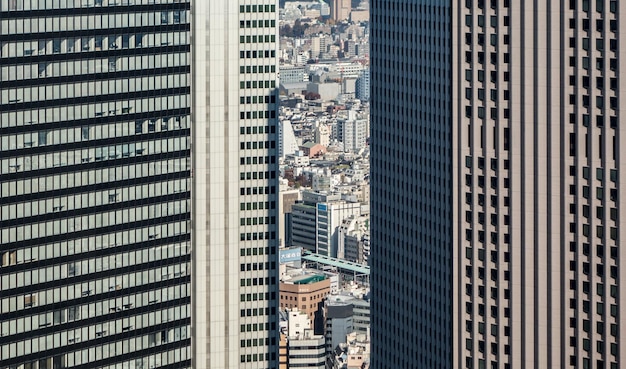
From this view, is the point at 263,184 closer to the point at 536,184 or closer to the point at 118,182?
the point at 118,182

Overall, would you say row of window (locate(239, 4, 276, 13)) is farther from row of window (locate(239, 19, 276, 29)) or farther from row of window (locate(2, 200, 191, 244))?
row of window (locate(2, 200, 191, 244))

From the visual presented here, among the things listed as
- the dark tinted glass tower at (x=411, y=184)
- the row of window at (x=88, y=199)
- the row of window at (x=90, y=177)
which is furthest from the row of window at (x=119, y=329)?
the dark tinted glass tower at (x=411, y=184)

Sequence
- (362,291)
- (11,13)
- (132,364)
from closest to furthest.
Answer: (11,13)
(132,364)
(362,291)

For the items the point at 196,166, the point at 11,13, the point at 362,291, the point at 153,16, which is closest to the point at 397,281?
the point at 196,166

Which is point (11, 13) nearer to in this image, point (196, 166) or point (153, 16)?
point (153, 16)

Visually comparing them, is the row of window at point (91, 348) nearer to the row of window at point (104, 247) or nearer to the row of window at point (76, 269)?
the row of window at point (76, 269)

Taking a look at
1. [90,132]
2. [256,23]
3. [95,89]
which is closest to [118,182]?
[90,132]

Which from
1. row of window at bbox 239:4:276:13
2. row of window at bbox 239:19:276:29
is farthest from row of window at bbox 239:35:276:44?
row of window at bbox 239:4:276:13
